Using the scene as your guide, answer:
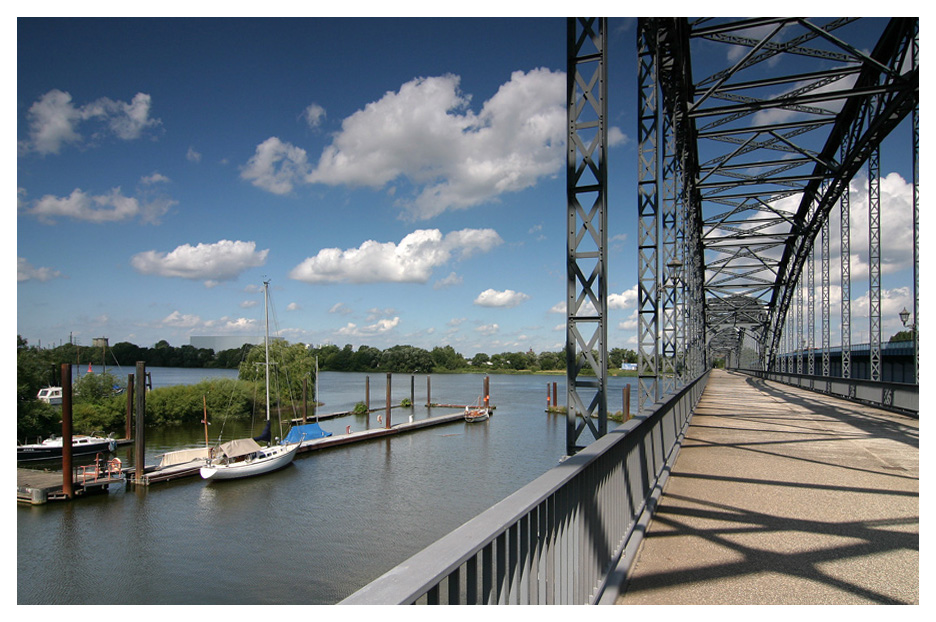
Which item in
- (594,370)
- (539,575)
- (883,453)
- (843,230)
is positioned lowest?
(883,453)

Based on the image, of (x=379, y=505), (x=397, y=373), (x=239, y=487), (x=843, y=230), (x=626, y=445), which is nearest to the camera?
(x=626, y=445)

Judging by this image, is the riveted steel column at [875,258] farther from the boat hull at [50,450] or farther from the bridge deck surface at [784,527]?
the boat hull at [50,450]

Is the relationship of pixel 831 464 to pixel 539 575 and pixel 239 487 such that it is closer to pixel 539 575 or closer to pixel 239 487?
pixel 539 575

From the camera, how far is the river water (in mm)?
15273

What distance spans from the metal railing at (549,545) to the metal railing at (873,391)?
13.3 metres

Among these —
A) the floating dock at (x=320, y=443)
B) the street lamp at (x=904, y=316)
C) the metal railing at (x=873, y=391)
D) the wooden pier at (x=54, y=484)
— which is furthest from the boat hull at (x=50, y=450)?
the street lamp at (x=904, y=316)

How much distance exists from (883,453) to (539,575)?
29.3ft

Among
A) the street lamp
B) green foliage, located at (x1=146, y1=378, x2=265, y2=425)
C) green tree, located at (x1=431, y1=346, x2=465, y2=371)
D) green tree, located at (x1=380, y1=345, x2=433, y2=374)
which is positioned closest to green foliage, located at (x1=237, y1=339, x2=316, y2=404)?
green foliage, located at (x1=146, y1=378, x2=265, y2=425)

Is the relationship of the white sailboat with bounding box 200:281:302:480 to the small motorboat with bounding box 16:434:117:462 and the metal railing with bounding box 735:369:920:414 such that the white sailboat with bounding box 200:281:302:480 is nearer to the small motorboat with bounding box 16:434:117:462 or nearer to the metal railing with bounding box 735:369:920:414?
the small motorboat with bounding box 16:434:117:462

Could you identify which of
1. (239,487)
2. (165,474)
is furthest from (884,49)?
(165,474)

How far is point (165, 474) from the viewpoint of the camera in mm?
26141

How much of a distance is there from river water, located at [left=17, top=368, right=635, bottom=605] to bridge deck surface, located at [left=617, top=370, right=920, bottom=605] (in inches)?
420

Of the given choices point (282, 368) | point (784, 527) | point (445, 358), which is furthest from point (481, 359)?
point (784, 527)

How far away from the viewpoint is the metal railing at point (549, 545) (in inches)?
64.1
